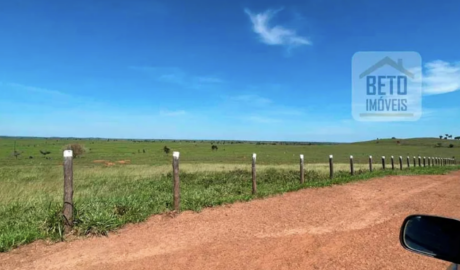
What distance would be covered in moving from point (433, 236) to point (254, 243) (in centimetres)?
379

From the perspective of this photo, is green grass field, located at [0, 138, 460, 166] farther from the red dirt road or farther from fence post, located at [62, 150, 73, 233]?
fence post, located at [62, 150, 73, 233]

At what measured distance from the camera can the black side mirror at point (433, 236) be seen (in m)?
1.79

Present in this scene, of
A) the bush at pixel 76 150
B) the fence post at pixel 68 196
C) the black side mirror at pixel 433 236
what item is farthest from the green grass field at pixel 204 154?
the black side mirror at pixel 433 236

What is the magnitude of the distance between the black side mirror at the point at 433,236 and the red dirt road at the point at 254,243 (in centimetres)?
252

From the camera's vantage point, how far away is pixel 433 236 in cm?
196

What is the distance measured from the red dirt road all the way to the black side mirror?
2.52 meters

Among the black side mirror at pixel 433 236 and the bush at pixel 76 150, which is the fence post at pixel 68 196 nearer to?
the black side mirror at pixel 433 236

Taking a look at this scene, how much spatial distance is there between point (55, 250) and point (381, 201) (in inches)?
317

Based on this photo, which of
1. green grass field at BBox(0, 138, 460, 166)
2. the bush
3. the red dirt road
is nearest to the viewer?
the red dirt road

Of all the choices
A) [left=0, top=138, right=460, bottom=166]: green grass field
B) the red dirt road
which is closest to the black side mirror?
the red dirt road

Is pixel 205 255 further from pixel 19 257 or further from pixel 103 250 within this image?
pixel 19 257

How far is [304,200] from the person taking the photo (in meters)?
9.33

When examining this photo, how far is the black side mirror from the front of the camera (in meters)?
1.79

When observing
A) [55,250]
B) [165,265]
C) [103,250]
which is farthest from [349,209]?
[55,250]
